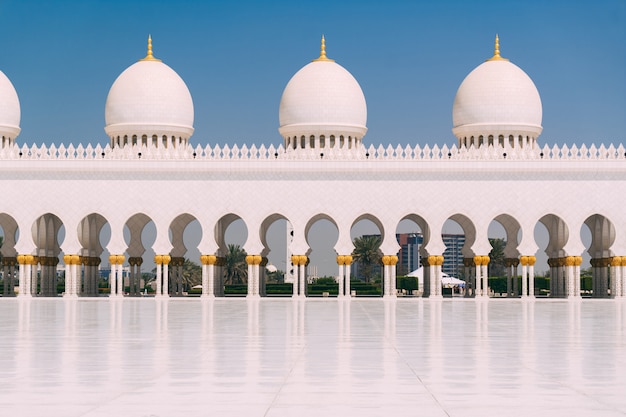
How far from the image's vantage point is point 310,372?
23.1 feet

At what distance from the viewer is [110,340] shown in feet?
32.8

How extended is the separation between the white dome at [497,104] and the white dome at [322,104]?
3416 mm

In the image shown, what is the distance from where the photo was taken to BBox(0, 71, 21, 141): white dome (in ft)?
105

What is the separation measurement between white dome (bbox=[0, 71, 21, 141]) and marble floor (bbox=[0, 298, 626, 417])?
2170 centimetres

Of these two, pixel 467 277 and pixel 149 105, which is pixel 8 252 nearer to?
pixel 149 105

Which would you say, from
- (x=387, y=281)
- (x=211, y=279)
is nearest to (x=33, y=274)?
(x=211, y=279)

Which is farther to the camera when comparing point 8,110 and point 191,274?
point 191,274

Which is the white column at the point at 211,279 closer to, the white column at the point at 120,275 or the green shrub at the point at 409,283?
the white column at the point at 120,275

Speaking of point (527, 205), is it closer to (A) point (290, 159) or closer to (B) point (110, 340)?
(A) point (290, 159)

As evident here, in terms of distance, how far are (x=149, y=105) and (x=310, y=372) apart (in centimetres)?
→ 2530

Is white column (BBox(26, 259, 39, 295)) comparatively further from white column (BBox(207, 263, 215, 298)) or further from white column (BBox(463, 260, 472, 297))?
white column (BBox(463, 260, 472, 297))

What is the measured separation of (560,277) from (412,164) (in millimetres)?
6140

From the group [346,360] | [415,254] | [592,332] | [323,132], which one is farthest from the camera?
[415,254]

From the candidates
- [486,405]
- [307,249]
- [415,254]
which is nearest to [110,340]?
[486,405]
